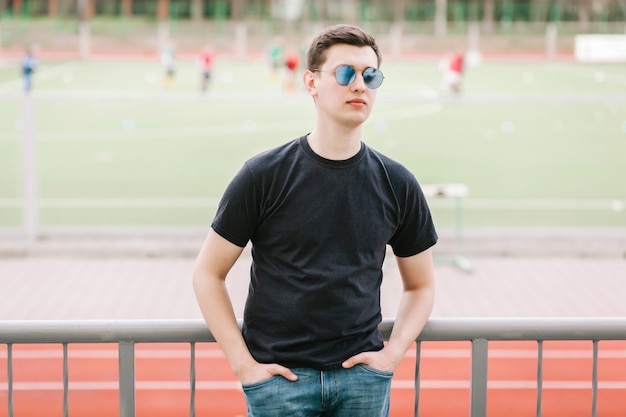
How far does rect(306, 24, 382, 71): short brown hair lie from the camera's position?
3008mm

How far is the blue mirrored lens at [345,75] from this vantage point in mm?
2980

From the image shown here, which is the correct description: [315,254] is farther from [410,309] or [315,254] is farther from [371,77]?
[371,77]

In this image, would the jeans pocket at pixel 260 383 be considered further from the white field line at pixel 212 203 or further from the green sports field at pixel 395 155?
the white field line at pixel 212 203

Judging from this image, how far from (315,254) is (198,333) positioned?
0.55 metres

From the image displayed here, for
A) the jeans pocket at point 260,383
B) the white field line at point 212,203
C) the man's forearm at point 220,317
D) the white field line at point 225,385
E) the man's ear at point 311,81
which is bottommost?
the white field line at point 225,385

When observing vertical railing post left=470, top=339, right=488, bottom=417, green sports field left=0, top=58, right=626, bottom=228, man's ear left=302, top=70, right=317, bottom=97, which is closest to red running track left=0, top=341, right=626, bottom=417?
vertical railing post left=470, top=339, right=488, bottom=417

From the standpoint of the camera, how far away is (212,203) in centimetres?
1781

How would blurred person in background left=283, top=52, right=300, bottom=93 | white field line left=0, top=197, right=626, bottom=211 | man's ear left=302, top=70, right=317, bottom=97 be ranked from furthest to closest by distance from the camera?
blurred person in background left=283, top=52, right=300, bottom=93, white field line left=0, top=197, right=626, bottom=211, man's ear left=302, top=70, right=317, bottom=97

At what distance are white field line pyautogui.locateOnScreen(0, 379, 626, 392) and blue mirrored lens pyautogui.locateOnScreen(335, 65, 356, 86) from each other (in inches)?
259

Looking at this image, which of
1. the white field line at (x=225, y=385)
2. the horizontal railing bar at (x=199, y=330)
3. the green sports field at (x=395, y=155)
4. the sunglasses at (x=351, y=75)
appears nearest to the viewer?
the sunglasses at (x=351, y=75)

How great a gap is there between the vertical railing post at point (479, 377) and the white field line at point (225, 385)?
18.9ft

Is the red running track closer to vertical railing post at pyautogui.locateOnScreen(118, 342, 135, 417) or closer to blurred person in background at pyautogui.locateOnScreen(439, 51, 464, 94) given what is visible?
vertical railing post at pyautogui.locateOnScreen(118, 342, 135, 417)

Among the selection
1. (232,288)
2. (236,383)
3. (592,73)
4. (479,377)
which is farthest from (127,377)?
(592,73)

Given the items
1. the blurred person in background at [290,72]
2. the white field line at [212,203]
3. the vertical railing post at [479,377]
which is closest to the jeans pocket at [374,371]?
the vertical railing post at [479,377]
